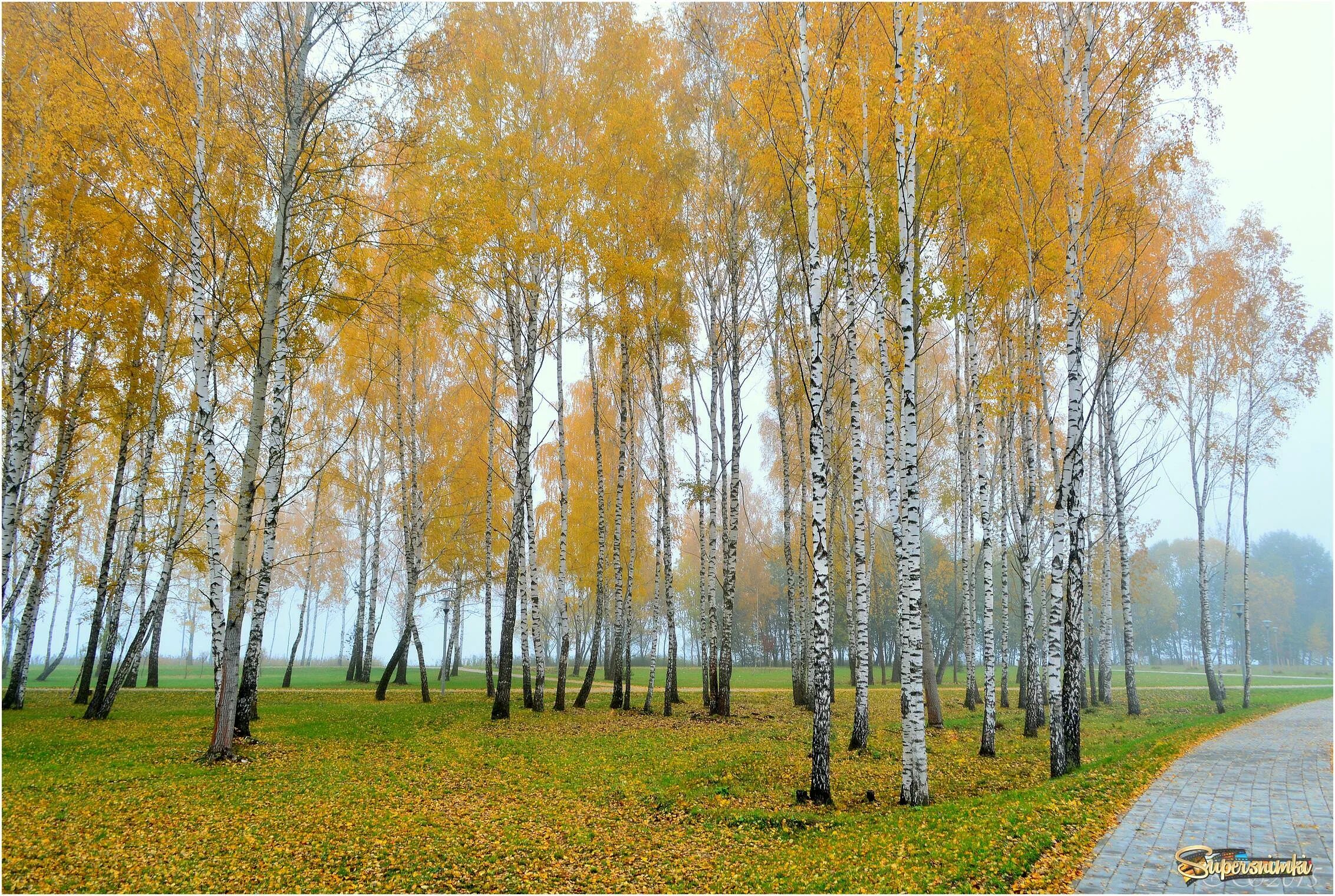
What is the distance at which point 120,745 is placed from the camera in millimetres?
8828

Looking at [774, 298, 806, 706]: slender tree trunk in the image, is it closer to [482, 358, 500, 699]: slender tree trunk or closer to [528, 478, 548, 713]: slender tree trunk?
A: [528, 478, 548, 713]: slender tree trunk

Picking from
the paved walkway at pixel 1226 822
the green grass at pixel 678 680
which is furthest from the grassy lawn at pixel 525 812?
the green grass at pixel 678 680

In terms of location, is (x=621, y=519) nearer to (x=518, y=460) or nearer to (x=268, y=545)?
(x=518, y=460)

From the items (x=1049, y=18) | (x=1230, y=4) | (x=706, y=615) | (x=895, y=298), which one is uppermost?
(x=1049, y=18)

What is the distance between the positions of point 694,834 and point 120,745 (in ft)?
27.7

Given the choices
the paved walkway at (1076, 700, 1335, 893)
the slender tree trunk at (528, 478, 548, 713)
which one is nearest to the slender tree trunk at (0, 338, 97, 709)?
the slender tree trunk at (528, 478, 548, 713)

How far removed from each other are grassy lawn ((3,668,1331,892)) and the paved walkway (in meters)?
0.26

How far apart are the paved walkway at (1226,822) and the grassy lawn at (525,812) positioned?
0.86 ft

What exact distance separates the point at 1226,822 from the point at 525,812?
6.66m

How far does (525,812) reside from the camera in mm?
6582

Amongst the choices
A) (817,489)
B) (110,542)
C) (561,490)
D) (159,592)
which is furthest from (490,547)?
(817,489)

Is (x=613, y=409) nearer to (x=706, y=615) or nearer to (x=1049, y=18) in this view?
(x=706, y=615)

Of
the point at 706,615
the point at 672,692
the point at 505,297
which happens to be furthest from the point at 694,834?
the point at 505,297

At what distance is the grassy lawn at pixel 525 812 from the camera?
4793 mm
